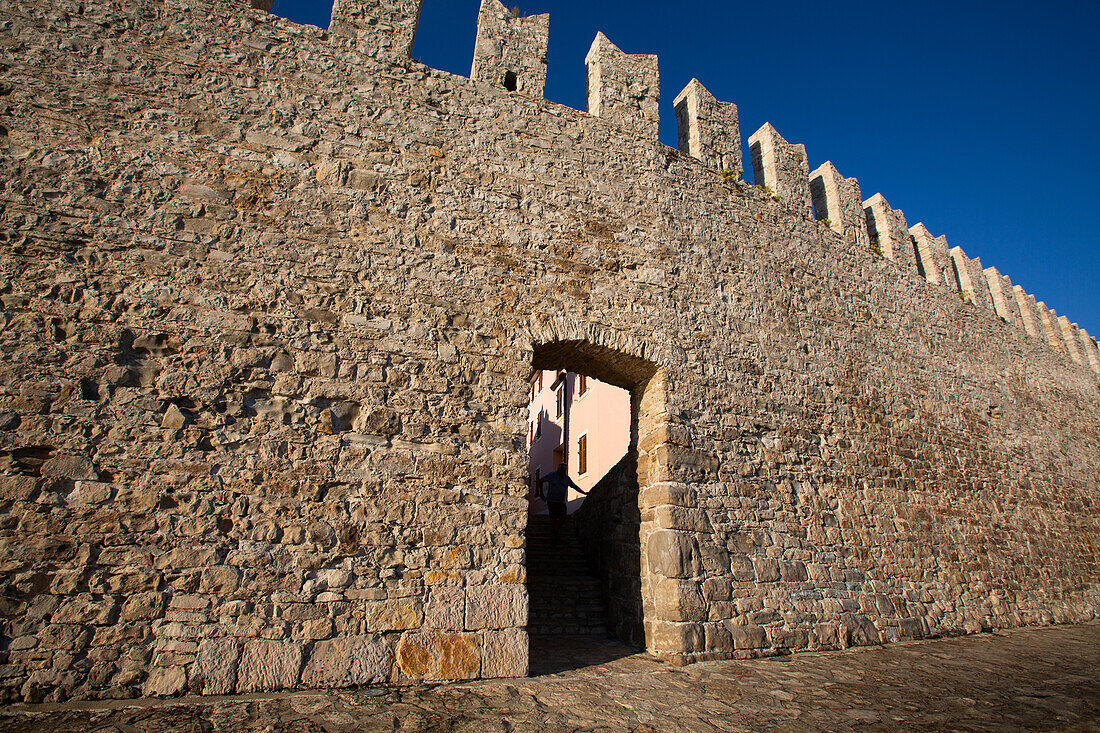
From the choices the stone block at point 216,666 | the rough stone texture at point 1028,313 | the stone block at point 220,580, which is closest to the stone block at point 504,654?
the stone block at point 216,666

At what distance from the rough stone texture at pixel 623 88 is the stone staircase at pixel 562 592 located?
496 cm

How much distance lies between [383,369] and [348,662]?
78.1 inches

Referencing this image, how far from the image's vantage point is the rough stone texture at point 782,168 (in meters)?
7.14

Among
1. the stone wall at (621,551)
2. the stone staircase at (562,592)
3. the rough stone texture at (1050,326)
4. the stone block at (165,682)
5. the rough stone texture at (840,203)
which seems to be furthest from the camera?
the rough stone texture at (1050,326)

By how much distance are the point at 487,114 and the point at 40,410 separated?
418cm

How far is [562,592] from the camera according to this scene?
20.1ft

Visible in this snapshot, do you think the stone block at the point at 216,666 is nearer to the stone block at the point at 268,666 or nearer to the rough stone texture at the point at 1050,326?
the stone block at the point at 268,666

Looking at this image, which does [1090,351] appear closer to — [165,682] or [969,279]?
[969,279]

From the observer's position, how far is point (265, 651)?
3.34m

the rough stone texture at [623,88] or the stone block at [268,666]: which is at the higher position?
the rough stone texture at [623,88]

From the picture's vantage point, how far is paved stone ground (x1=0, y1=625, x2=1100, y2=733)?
2816 millimetres

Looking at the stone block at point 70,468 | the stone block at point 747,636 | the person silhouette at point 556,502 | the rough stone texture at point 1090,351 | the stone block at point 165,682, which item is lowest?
the stone block at point 165,682

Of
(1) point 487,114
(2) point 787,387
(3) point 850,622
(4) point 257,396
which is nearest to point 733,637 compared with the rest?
(3) point 850,622

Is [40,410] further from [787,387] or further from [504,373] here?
[787,387]
